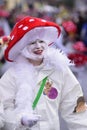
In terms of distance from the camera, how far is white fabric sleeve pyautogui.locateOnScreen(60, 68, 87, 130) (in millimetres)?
5352

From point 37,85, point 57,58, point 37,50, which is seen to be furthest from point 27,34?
point 37,85

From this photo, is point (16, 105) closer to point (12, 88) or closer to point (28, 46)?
point (12, 88)

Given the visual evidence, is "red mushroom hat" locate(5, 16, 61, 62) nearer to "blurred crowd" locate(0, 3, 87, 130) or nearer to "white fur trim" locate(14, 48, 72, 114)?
"white fur trim" locate(14, 48, 72, 114)

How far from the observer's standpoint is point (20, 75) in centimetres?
535

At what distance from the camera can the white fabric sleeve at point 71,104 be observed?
535 centimetres

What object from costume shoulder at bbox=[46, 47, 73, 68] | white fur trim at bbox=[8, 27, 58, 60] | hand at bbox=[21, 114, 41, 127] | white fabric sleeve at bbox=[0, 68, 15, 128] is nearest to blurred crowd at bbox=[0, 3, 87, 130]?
costume shoulder at bbox=[46, 47, 73, 68]

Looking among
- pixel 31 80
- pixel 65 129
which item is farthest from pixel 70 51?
pixel 31 80

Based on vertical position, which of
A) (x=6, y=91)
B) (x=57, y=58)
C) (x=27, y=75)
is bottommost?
(x=6, y=91)

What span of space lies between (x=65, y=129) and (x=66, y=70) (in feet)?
2.93

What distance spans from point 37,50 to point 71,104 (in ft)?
2.10

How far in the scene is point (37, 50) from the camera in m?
5.42

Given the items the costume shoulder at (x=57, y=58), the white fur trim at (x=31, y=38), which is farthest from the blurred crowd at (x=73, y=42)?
the white fur trim at (x=31, y=38)

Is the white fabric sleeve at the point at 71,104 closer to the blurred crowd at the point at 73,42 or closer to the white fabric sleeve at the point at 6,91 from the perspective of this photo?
the white fabric sleeve at the point at 6,91

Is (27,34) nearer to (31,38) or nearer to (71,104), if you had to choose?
(31,38)
